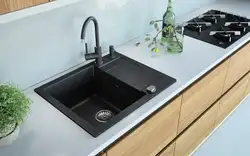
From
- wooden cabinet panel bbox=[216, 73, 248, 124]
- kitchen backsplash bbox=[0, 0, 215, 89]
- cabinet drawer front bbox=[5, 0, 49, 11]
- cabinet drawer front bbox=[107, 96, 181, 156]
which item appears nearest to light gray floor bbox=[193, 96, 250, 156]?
wooden cabinet panel bbox=[216, 73, 248, 124]

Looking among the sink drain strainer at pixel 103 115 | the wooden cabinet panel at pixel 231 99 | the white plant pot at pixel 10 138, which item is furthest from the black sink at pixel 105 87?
the wooden cabinet panel at pixel 231 99

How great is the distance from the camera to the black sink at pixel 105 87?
1568 mm

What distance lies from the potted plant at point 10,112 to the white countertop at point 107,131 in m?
0.08

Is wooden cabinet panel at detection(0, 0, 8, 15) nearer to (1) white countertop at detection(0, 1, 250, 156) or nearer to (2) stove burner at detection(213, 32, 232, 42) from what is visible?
(1) white countertop at detection(0, 1, 250, 156)

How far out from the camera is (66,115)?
1.35 metres

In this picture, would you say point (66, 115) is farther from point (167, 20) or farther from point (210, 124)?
point (210, 124)

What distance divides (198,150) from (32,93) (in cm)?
137

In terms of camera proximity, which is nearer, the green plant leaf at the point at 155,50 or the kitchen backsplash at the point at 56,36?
the kitchen backsplash at the point at 56,36

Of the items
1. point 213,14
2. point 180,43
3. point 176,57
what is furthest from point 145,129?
point 213,14

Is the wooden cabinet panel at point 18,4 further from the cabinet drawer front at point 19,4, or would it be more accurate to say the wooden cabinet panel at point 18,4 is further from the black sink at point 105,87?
the black sink at point 105,87

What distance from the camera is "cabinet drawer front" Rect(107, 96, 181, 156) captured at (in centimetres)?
135

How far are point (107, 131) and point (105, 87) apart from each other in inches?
20.0

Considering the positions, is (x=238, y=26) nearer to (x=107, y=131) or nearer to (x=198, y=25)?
(x=198, y=25)

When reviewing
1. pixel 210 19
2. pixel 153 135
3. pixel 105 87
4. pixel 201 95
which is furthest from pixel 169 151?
pixel 210 19
